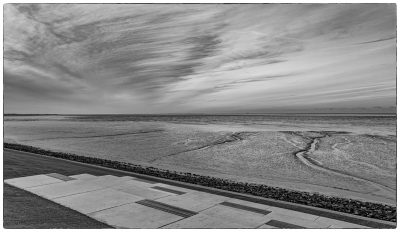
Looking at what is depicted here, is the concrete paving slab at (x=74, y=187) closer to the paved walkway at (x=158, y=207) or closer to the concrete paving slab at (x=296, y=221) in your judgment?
the paved walkway at (x=158, y=207)

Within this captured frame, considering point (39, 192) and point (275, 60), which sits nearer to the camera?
point (39, 192)

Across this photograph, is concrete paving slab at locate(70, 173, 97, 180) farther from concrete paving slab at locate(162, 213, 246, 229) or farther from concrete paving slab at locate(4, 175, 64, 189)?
concrete paving slab at locate(162, 213, 246, 229)

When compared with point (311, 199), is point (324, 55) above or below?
above

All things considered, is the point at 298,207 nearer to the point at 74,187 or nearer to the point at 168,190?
the point at 168,190

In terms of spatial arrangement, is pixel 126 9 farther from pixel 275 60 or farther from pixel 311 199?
pixel 311 199

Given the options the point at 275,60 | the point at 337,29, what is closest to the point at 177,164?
the point at 275,60

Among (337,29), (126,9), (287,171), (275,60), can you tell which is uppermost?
(126,9)

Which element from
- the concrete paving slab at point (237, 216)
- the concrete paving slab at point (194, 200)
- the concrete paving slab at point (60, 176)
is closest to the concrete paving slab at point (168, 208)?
the concrete paving slab at point (194, 200)

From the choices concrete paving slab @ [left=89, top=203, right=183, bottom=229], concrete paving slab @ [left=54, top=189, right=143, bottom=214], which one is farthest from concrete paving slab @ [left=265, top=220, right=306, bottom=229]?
concrete paving slab @ [left=54, top=189, right=143, bottom=214]
